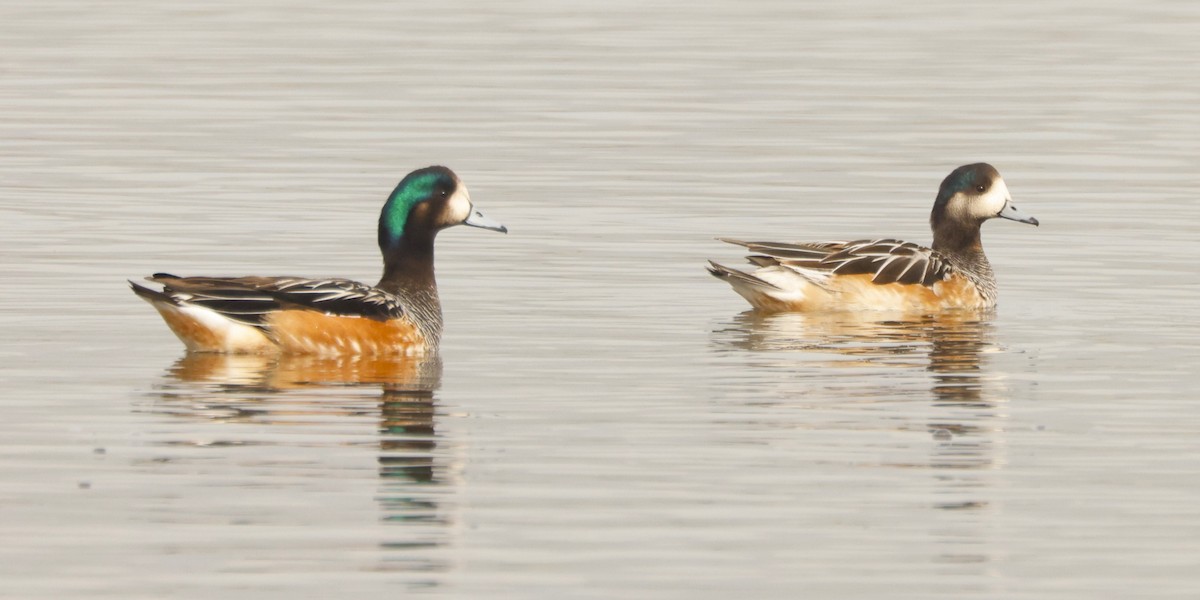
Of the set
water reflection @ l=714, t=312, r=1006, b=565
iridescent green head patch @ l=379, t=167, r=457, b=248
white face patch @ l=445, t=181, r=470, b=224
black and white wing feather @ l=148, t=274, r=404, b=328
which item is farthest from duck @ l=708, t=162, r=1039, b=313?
black and white wing feather @ l=148, t=274, r=404, b=328

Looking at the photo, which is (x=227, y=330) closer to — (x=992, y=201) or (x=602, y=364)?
(x=602, y=364)

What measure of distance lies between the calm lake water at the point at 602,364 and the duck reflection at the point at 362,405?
1.5 inches

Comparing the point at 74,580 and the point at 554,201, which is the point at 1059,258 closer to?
the point at 554,201

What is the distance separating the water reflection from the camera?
11.6m

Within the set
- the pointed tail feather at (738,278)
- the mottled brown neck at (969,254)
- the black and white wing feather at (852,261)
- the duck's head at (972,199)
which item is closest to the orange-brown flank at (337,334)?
the pointed tail feather at (738,278)

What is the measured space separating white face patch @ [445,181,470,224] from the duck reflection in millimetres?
1120

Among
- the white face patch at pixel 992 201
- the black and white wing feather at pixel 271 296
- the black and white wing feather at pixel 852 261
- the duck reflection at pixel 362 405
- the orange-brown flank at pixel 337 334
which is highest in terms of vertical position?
the white face patch at pixel 992 201

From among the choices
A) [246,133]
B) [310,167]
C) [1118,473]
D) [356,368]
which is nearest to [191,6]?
[246,133]

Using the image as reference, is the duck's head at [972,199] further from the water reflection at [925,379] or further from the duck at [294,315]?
the duck at [294,315]

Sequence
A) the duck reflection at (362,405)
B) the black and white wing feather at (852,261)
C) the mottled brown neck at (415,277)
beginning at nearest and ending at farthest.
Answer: the duck reflection at (362,405) < the mottled brown neck at (415,277) < the black and white wing feather at (852,261)

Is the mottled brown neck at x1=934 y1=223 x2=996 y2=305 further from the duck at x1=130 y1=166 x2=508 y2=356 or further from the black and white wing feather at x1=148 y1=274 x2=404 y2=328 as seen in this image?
the black and white wing feather at x1=148 y1=274 x2=404 y2=328

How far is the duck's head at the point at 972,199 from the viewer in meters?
20.9

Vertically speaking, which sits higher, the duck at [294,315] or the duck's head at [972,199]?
the duck's head at [972,199]

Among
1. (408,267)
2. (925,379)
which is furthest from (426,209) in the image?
(925,379)
